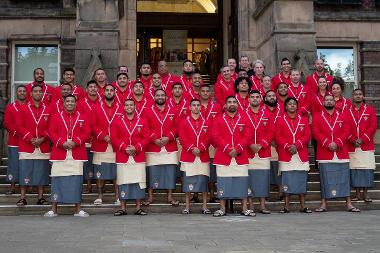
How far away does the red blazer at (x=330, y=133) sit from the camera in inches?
412


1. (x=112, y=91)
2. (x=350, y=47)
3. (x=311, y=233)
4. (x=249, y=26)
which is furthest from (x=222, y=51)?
(x=311, y=233)

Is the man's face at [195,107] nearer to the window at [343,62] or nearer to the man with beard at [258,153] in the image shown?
the man with beard at [258,153]

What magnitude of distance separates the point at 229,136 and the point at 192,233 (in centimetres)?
261

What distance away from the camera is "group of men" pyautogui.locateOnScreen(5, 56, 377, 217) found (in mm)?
9867

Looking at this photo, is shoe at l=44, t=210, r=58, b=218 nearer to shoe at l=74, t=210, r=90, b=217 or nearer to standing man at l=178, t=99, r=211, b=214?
shoe at l=74, t=210, r=90, b=217

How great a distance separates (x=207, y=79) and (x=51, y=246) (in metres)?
16.5

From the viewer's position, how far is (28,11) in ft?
58.3

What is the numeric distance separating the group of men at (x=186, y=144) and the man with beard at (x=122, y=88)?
0.07 metres

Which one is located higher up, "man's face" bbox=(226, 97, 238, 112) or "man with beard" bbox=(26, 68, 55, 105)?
"man with beard" bbox=(26, 68, 55, 105)

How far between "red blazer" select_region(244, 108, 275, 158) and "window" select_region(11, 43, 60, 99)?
9937 millimetres

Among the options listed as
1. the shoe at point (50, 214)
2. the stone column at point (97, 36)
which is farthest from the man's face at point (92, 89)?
the stone column at point (97, 36)

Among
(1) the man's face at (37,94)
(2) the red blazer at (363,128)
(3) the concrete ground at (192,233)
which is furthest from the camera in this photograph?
(2) the red blazer at (363,128)

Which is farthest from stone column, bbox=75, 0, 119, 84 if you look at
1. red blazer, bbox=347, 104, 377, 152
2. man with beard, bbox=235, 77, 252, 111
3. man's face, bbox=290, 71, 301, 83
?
red blazer, bbox=347, 104, 377, 152

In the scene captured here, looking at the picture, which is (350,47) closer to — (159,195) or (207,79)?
(207,79)
